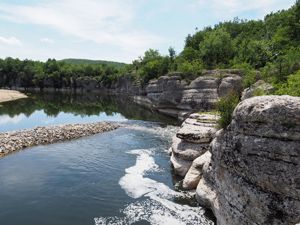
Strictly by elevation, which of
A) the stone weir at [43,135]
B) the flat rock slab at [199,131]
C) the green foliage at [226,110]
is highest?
the green foliage at [226,110]

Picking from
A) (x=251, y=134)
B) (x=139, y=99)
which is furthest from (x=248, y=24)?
(x=251, y=134)

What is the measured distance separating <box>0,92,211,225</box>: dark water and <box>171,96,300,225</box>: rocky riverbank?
18.9 ft

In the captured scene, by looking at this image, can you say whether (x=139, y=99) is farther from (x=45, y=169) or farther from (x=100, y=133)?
(x=45, y=169)

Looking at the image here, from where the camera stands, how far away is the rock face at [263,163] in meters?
14.5

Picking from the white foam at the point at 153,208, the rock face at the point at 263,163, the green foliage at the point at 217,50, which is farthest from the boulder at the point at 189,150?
the green foliage at the point at 217,50

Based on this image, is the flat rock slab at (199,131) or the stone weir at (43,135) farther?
the stone weir at (43,135)

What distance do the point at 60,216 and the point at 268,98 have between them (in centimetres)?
1615

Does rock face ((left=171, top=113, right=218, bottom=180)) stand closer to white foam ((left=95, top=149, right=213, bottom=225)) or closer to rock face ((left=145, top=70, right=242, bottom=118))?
white foam ((left=95, top=149, right=213, bottom=225))

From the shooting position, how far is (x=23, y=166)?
34.1 m

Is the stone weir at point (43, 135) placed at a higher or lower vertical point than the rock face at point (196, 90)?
lower

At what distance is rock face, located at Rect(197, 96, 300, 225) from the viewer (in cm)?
1455


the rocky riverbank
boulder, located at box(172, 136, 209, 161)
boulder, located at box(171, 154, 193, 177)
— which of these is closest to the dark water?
boulder, located at box(171, 154, 193, 177)

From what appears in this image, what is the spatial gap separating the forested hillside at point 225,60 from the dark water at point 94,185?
13.2m

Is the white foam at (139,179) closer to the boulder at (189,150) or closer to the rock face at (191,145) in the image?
the rock face at (191,145)
